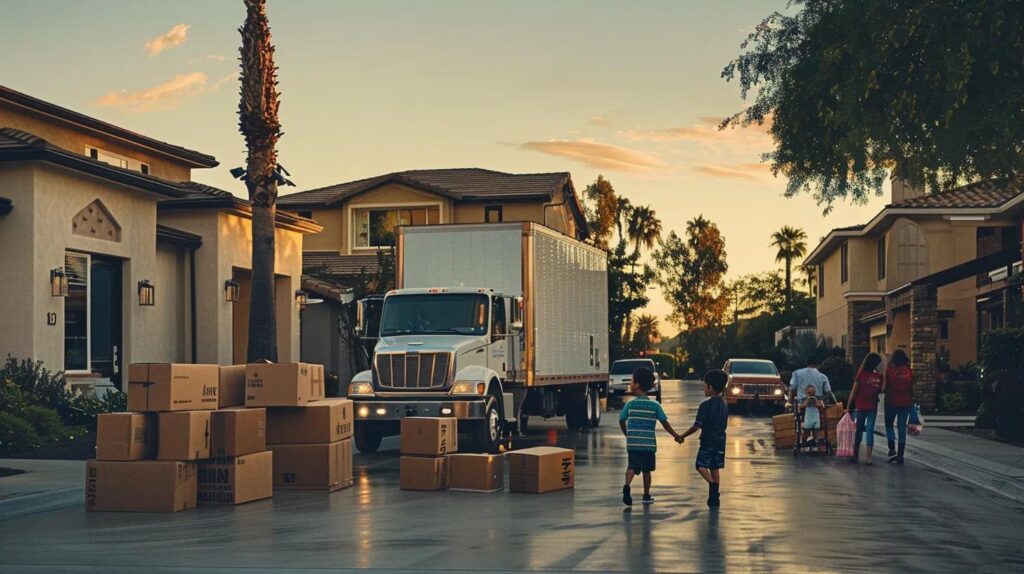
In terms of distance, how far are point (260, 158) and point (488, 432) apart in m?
9.29

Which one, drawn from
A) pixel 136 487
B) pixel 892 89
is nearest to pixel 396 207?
pixel 892 89

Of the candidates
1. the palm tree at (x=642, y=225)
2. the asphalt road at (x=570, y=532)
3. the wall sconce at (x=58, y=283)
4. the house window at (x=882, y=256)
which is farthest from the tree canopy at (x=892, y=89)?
the palm tree at (x=642, y=225)

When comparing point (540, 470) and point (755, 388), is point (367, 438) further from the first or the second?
point (755, 388)

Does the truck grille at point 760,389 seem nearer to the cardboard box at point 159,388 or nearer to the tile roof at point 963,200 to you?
the tile roof at point 963,200

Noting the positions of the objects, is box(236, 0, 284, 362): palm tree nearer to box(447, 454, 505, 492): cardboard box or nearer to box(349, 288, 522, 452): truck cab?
box(349, 288, 522, 452): truck cab

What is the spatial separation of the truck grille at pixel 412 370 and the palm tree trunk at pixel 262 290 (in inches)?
243

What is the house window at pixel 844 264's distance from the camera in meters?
55.5

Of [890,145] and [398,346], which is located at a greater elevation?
[890,145]

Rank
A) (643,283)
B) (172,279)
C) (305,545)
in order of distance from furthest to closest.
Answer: (643,283) < (172,279) < (305,545)

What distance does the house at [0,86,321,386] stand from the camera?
78.3ft

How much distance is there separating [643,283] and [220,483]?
65375mm

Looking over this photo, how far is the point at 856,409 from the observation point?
20828mm

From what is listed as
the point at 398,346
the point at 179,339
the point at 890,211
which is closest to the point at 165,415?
the point at 398,346

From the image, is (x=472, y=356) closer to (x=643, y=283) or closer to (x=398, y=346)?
(x=398, y=346)
